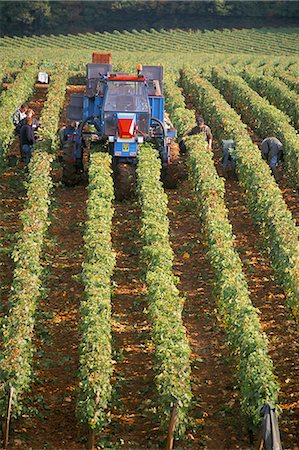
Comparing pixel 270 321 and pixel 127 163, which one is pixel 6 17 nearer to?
pixel 127 163

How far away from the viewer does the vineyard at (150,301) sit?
11250 mm

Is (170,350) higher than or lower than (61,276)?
lower

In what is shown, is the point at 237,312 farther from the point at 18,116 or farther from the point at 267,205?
the point at 18,116

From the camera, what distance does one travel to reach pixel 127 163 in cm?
1900

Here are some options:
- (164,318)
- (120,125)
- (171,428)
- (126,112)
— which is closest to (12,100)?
(126,112)

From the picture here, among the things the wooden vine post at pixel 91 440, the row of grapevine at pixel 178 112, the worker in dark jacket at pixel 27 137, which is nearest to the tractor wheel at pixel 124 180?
the worker in dark jacket at pixel 27 137

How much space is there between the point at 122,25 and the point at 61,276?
5126 centimetres

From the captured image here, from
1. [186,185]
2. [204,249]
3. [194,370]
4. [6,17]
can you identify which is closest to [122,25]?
[6,17]

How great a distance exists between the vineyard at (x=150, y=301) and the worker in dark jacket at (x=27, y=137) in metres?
0.29

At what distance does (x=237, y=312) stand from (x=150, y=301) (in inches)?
A: 55.6

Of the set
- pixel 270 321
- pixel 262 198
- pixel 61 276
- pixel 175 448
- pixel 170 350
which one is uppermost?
pixel 262 198

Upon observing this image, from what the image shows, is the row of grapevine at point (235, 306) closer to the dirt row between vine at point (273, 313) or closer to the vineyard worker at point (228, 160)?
the dirt row between vine at point (273, 313)

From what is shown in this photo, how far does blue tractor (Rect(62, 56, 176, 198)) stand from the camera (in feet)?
61.1

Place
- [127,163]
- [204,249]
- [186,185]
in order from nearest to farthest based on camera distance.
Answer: [204,249], [127,163], [186,185]
